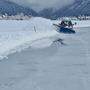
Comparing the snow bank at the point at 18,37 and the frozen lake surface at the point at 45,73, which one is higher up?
the frozen lake surface at the point at 45,73

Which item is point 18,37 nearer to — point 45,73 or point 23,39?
point 23,39

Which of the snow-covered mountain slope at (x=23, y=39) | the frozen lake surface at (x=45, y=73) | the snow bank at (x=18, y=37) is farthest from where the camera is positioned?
the snow-covered mountain slope at (x=23, y=39)

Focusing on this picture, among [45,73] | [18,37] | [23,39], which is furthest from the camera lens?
[18,37]

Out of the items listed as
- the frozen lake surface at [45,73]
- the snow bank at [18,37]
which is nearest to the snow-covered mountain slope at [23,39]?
the snow bank at [18,37]

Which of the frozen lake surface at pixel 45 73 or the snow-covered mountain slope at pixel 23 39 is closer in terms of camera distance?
the frozen lake surface at pixel 45 73

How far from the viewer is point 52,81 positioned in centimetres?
980

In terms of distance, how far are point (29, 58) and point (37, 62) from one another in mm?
1451

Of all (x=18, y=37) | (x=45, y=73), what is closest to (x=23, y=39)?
(x=18, y=37)

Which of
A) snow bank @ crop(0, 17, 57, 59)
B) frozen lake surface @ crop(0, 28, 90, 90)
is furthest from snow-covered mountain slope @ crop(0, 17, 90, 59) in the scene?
frozen lake surface @ crop(0, 28, 90, 90)

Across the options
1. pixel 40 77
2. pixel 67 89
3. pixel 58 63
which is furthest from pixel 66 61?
pixel 67 89

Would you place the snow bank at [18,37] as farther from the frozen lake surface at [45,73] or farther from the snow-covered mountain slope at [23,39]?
the frozen lake surface at [45,73]

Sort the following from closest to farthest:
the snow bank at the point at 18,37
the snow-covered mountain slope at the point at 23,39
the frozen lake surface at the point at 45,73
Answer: the frozen lake surface at the point at 45,73
the snow bank at the point at 18,37
the snow-covered mountain slope at the point at 23,39

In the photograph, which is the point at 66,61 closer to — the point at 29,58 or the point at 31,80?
the point at 29,58

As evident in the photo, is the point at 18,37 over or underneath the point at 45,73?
underneath
